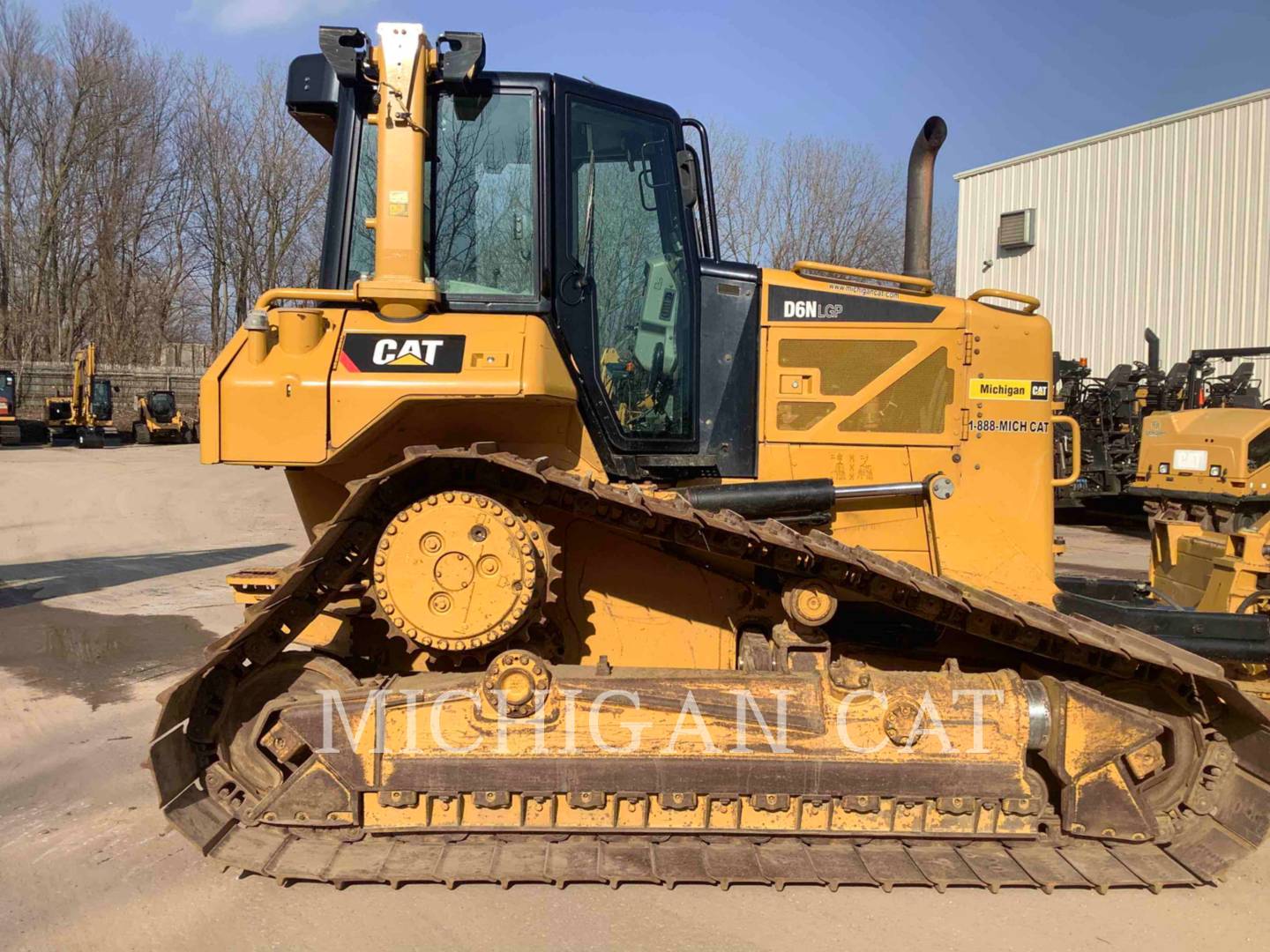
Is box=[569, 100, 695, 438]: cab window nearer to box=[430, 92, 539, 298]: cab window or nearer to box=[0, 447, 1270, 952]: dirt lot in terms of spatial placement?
box=[430, 92, 539, 298]: cab window

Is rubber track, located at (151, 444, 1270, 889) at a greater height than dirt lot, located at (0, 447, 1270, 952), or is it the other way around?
Answer: rubber track, located at (151, 444, 1270, 889)

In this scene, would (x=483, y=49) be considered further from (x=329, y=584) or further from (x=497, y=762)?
(x=497, y=762)

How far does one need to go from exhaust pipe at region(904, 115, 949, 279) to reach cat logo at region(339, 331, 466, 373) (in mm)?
2211

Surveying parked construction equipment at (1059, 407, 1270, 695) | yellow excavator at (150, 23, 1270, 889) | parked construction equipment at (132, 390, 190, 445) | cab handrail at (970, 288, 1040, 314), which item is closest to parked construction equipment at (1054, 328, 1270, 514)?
parked construction equipment at (1059, 407, 1270, 695)

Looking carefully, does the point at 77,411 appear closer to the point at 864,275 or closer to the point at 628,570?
the point at 628,570

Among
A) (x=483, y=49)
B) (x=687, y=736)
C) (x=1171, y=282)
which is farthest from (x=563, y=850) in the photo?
(x=1171, y=282)

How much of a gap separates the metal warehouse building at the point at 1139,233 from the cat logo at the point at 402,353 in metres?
17.9

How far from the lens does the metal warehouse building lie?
16.8 meters

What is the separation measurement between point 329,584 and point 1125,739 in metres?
3.14

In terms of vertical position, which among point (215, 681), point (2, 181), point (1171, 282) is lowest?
point (215, 681)

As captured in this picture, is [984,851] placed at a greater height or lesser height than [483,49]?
lesser

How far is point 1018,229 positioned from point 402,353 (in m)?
20.4

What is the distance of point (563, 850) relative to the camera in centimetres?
343

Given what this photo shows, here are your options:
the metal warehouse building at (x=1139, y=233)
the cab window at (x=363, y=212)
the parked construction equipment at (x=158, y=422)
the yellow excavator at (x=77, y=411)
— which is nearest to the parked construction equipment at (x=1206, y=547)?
the cab window at (x=363, y=212)
